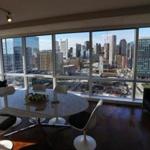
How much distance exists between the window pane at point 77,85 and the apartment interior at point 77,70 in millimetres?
34

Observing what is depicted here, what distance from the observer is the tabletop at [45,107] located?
7.22 ft

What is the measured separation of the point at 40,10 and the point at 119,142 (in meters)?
2.97

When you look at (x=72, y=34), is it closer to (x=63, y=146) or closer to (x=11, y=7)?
(x=11, y=7)

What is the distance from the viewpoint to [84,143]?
2580mm

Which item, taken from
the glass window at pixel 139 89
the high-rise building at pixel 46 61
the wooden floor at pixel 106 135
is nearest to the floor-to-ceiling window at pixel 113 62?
the glass window at pixel 139 89

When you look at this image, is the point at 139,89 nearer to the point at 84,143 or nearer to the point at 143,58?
the point at 143,58

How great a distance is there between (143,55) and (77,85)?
2208 mm

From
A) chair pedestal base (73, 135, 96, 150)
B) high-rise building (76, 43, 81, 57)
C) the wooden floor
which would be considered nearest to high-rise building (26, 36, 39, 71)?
high-rise building (76, 43, 81, 57)

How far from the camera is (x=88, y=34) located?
482 centimetres

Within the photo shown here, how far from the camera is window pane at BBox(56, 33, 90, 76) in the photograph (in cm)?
497

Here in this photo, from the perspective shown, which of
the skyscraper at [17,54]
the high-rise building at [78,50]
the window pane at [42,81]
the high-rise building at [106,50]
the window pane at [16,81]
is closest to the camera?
the high-rise building at [106,50]

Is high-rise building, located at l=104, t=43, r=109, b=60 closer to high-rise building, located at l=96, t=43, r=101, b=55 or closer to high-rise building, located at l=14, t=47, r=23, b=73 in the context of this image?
high-rise building, located at l=96, t=43, r=101, b=55

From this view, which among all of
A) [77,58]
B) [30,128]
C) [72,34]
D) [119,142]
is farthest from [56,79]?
[119,142]

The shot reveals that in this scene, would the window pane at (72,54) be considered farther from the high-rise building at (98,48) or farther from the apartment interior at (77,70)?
the high-rise building at (98,48)
